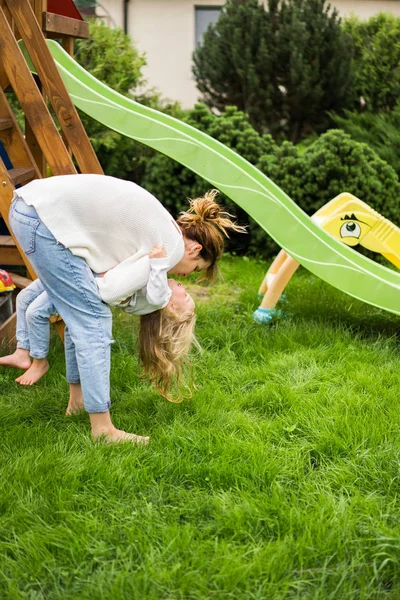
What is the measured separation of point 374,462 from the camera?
9.11ft

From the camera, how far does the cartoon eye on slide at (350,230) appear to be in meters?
4.52

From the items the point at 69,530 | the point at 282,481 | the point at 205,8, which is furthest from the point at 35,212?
the point at 205,8

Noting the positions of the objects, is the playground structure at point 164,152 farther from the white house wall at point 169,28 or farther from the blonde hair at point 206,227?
the white house wall at point 169,28

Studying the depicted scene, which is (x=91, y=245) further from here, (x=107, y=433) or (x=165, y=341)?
(x=107, y=433)

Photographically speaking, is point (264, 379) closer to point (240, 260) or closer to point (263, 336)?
point (263, 336)

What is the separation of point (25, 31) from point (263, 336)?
215 centimetres

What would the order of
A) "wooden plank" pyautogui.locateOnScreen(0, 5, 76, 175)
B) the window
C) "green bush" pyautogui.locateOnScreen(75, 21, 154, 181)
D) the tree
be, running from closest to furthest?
"wooden plank" pyautogui.locateOnScreen(0, 5, 76, 175)
"green bush" pyautogui.locateOnScreen(75, 21, 154, 181)
the tree
the window

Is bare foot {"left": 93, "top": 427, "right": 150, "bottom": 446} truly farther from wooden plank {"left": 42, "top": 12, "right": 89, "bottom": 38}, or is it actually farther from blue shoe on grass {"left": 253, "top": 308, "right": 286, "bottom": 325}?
wooden plank {"left": 42, "top": 12, "right": 89, "bottom": 38}

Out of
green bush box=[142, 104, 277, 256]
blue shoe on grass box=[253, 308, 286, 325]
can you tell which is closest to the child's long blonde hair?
blue shoe on grass box=[253, 308, 286, 325]

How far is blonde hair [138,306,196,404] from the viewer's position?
117 inches

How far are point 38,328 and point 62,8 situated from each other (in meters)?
2.35

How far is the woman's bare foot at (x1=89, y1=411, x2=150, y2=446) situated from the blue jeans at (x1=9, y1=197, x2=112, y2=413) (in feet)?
0.15

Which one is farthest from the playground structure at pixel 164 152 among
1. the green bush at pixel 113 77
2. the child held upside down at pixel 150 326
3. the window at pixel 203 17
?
the window at pixel 203 17

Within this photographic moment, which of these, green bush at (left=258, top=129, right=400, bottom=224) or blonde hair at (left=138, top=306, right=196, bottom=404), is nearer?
blonde hair at (left=138, top=306, right=196, bottom=404)
